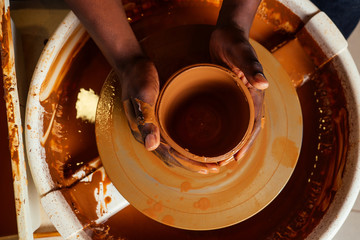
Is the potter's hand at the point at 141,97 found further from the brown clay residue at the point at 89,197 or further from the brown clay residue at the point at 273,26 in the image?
the brown clay residue at the point at 273,26

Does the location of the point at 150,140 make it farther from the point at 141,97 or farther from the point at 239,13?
the point at 239,13

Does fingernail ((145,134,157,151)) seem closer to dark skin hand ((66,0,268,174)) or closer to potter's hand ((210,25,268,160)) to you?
dark skin hand ((66,0,268,174))

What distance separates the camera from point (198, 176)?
45.7 inches

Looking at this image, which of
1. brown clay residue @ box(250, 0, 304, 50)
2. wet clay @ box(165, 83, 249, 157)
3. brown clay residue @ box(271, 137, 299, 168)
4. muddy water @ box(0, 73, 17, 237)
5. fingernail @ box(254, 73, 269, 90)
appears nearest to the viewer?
fingernail @ box(254, 73, 269, 90)

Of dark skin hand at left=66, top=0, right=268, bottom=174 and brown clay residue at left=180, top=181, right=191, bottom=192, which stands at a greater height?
dark skin hand at left=66, top=0, right=268, bottom=174

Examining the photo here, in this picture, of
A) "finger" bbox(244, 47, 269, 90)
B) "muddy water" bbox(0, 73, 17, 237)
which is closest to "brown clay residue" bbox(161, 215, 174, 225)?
"finger" bbox(244, 47, 269, 90)

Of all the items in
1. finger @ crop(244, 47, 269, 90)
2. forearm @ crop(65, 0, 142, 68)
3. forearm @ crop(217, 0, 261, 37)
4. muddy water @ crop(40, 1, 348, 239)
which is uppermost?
forearm @ crop(65, 0, 142, 68)

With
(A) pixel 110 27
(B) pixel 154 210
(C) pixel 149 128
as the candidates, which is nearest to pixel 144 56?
(A) pixel 110 27

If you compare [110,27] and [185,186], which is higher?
[110,27]

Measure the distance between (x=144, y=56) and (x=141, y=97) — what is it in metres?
0.26

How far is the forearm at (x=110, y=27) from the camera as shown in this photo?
1.15 m

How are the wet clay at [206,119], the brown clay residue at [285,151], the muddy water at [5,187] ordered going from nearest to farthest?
the wet clay at [206,119] → the brown clay residue at [285,151] → the muddy water at [5,187]

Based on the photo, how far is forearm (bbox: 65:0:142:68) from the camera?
3.76 ft

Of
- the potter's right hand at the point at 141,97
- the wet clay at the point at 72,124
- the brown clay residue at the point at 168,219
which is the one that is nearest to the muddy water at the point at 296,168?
the wet clay at the point at 72,124
